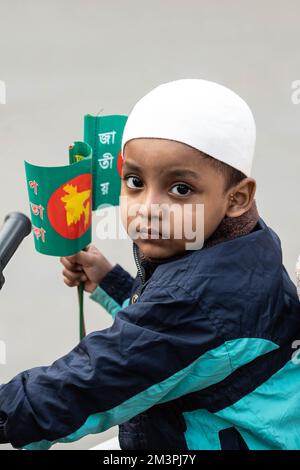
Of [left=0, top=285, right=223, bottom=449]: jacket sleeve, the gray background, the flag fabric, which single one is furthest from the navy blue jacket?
the gray background

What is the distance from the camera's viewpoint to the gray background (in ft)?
8.58

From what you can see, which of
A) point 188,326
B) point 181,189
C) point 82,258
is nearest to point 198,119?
point 181,189

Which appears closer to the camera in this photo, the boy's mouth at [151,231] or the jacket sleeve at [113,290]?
the boy's mouth at [151,231]

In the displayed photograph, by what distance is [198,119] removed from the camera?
1158 millimetres

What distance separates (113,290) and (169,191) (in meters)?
0.53

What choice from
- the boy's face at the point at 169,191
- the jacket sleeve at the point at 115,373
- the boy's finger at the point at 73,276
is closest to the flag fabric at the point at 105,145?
the boy's finger at the point at 73,276

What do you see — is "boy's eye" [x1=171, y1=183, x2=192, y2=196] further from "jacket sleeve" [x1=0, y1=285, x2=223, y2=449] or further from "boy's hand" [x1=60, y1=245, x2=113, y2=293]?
"boy's hand" [x1=60, y1=245, x2=113, y2=293]

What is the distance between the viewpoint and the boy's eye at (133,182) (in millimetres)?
1213

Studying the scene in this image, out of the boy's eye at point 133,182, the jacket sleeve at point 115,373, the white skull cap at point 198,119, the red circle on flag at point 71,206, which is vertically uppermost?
the white skull cap at point 198,119

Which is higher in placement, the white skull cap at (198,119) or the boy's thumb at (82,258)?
the white skull cap at (198,119)

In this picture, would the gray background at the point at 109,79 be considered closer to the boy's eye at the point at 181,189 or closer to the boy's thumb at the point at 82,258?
the boy's thumb at the point at 82,258

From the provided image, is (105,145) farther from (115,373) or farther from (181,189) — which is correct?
(115,373)

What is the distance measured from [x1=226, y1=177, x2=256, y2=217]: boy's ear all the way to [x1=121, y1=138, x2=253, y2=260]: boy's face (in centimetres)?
1
